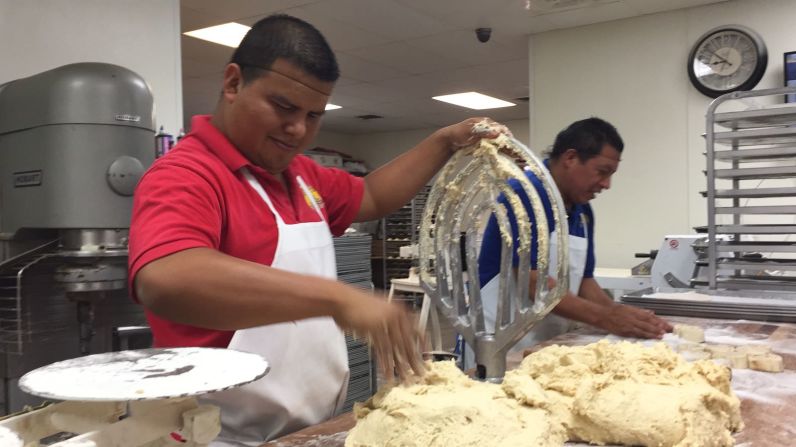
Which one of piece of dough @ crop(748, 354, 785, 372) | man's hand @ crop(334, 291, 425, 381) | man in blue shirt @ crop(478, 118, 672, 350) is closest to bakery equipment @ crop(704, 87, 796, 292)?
man in blue shirt @ crop(478, 118, 672, 350)

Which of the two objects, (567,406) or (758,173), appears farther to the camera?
(758,173)

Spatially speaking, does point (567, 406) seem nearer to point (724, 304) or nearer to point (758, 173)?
point (724, 304)

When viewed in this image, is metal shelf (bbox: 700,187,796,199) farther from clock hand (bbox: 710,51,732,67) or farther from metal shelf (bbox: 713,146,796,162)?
clock hand (bbox: 710,51,732,67)

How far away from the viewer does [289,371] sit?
1.24 meters

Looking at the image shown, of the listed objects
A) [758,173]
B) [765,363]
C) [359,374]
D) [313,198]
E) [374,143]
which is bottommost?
[359,374]

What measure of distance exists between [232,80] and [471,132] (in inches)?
21.9

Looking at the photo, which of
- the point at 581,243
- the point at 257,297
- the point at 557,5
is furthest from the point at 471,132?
the point at 557,5

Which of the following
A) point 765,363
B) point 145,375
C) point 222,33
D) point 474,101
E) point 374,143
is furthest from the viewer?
point 374,143

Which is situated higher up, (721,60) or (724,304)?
(721,60)

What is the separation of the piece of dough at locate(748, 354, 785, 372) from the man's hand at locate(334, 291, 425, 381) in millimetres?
1164

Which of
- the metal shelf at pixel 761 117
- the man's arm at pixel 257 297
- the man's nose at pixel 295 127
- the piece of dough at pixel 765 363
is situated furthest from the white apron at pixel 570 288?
the man's arm at pixel 257 297

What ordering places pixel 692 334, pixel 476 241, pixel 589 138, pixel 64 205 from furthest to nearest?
1. pixel 589 138
2. pixel 64 205
3. pixel 692 334
4. pixel 476 241

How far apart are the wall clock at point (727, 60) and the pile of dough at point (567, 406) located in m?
3.83

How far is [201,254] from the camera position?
3.00 ft
